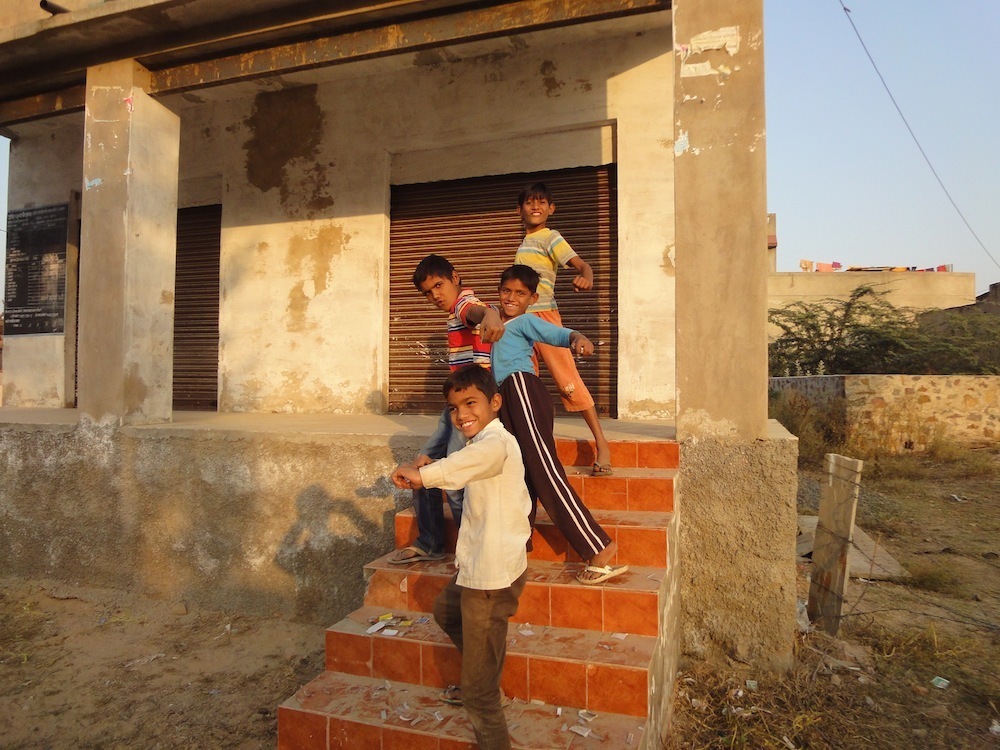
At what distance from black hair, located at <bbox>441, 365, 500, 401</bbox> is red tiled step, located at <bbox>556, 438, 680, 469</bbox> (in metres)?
1.77

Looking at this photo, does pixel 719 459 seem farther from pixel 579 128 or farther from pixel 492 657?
pixel 579 128

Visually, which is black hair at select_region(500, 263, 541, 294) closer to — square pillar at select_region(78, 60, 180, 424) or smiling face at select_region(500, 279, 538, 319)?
smiling face at select_region(500, 279, 538, 319)

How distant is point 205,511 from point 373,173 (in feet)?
12.2

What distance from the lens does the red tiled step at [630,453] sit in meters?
3.90

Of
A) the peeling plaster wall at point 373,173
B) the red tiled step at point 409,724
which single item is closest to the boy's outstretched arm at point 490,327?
the red tiled step at point 409,724

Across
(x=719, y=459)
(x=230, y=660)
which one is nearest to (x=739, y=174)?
(x=719, y=459)

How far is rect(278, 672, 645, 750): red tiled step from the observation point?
7.68 feet

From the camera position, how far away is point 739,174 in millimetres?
3770

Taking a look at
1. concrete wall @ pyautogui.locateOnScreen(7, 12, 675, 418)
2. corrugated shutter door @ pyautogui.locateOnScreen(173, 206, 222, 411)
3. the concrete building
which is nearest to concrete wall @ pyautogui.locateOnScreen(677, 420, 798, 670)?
the concrete building

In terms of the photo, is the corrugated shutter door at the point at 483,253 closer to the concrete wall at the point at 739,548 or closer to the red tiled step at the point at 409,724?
the concrete wall at the point at 739,548

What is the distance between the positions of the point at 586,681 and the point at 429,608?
3.02 ft

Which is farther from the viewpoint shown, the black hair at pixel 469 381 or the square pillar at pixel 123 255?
the square pillar at pixel 123 255

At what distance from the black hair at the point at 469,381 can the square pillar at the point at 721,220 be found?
178 centimetres

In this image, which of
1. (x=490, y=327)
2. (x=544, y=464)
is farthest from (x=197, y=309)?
(x=544, y=464)
